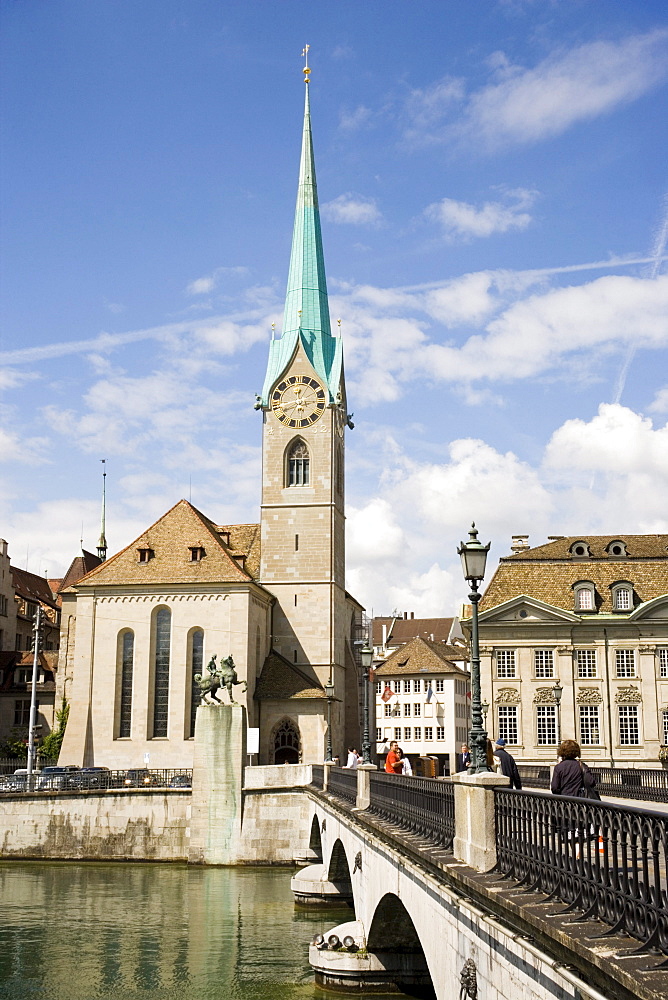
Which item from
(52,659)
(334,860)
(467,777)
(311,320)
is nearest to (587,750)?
(334,860)

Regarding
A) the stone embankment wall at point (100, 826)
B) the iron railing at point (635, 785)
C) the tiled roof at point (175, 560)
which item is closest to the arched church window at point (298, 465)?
the tiled roof at point (175, 560)

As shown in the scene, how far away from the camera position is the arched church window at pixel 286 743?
58688mm

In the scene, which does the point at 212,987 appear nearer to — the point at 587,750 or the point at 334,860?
the point at 334,860

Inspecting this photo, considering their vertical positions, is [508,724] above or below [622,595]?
below

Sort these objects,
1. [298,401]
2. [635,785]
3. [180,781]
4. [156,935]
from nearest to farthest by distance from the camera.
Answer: [635,785] < [156,935] < [180,781] < [298,401]

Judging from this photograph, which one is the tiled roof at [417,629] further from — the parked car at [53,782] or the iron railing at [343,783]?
the iron railing at [343,783]

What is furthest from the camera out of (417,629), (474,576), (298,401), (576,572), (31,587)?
(417,629)

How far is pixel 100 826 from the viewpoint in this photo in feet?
150

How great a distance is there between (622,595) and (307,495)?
19.6 meters

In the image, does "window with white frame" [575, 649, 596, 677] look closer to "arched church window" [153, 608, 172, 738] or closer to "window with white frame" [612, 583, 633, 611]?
"window with white frame" [612, 583, 633, 611]

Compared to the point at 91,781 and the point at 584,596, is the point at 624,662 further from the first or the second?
Result: the point at 91,781

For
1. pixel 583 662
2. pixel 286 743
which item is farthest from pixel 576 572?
pixel 286 743

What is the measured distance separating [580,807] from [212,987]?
691 inches

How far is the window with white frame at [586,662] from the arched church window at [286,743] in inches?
609
